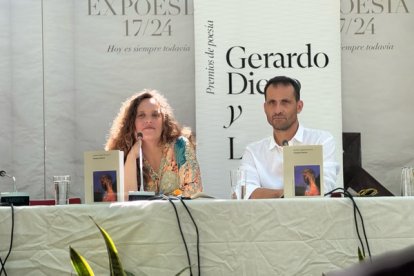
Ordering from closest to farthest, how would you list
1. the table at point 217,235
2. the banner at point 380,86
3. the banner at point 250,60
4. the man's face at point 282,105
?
the table at point 217,235 → the man's face at point 282,105 → the banner at point 250,60 → the banner at point 380,86

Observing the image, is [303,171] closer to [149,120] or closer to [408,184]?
[408,184]

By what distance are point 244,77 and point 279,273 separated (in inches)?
92.4

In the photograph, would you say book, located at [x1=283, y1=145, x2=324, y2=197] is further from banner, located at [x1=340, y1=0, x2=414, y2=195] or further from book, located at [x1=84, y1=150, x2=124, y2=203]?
banner, located at [x1=340, y1=0, x2=414, y2=195]

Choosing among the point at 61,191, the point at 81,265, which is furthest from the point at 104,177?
the point at 81,265

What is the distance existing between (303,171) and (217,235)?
0.40m

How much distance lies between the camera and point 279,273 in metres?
2.19

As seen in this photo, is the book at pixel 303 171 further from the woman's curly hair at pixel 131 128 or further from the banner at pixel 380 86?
the banner at pixel 380 86

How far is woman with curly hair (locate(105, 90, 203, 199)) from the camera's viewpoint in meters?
3.42

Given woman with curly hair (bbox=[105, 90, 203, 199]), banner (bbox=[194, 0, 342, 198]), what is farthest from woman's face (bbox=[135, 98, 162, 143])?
banner (bbox=[194, 0, 342, 198])

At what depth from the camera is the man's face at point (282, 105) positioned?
13.4ft

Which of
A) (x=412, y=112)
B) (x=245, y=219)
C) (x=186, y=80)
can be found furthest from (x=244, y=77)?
(x=245, y=219)

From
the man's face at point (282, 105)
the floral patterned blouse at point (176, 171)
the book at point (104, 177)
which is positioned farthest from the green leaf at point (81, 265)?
the man's face at point (282, 105)

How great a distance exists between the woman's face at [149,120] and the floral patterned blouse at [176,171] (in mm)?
92

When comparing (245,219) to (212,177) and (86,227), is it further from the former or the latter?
(212,177)
